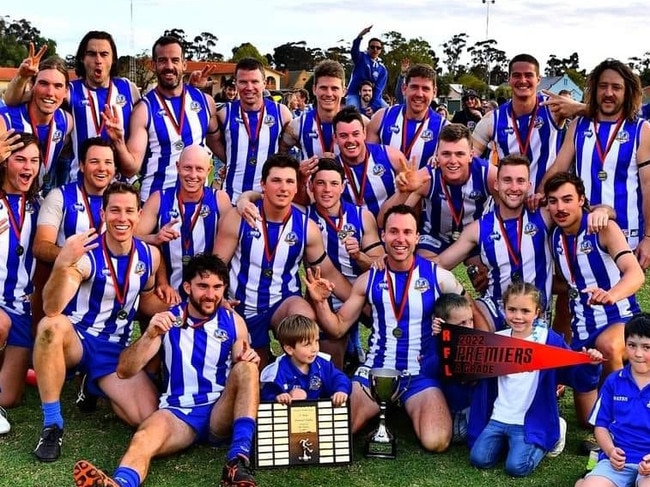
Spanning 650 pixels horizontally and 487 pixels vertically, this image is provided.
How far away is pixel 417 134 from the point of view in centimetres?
586

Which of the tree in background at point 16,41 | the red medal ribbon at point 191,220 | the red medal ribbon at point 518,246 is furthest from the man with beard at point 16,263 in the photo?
the tree in background at point 16,41

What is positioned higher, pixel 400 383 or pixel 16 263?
pixel 16 263

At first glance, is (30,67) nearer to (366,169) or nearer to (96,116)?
(96,116)

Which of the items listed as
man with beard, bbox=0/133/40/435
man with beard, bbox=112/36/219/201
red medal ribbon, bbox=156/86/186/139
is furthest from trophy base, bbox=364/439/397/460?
red medal ribbon, bbox=156/86/186/139

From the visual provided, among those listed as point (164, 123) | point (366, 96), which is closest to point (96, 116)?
point (164, 123)

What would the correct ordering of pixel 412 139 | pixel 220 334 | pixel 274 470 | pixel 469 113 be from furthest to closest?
1. pixel 469 113
2. pixel 412 139
3. pixel 220 334
4. pixel 274 470

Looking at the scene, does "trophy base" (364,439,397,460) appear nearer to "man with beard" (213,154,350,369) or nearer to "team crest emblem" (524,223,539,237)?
"man with beard" (213,154,350,369)

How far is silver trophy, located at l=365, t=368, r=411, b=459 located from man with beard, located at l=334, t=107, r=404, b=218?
1.61 meters

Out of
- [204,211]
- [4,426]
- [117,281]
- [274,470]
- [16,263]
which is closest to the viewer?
[274,470]

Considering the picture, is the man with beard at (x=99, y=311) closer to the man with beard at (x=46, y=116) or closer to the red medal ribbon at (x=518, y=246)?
the man with beard at (x=46, y=116)

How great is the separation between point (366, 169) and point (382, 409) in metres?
1.97

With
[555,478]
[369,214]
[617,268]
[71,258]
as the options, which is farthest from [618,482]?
[71,258]

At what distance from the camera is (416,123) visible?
5.89 m

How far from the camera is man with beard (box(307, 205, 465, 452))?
4449 millimetres
